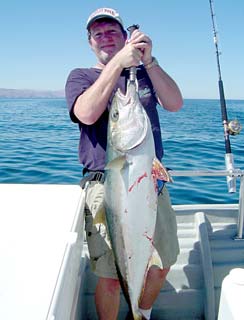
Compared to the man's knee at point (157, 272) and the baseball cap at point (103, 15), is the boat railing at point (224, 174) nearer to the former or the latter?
the man's knee at point (157, 272)

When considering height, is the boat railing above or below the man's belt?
below

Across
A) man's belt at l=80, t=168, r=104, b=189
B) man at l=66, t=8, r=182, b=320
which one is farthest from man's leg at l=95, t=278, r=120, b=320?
man's belt at l=80, t=168, r=104, b=189

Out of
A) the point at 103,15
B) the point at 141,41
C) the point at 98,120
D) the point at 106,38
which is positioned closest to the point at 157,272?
the point at 98,120

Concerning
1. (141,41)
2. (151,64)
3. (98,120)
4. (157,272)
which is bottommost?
(157,272)

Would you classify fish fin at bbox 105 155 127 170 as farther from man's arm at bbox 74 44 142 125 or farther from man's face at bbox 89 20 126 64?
man's face at bbox 89 20 126 64

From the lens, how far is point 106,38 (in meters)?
2.84

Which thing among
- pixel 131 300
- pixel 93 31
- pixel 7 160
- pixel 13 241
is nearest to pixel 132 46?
pixel 93 31

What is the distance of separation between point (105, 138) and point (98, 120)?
0.14m

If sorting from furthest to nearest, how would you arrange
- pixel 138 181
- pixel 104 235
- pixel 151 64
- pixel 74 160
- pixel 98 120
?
1. pixel 74 160
2. pixel 98 120
3. pixel 104 235
4. pixel 151 64
5. pixel 138 181

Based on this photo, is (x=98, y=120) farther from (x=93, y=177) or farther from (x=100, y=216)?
(x=100, y=216)

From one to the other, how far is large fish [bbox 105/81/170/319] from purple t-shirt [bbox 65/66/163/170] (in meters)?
0.39

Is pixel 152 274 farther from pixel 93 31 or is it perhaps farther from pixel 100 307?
pixel 93 31

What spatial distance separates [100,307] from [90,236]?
51 cm

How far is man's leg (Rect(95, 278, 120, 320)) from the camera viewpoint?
2744mm
